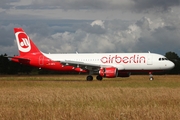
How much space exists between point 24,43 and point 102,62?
39.5 ft

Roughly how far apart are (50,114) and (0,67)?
93.9 m

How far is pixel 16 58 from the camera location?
51500 mm

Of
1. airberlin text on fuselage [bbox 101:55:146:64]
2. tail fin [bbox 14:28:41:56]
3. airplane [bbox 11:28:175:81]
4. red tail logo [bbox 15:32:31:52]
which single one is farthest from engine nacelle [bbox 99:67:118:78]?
red tail logo [bbox 15:32:31:52]

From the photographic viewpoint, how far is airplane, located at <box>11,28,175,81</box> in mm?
46562

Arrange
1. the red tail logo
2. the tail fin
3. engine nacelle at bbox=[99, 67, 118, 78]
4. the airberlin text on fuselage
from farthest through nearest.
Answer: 1. the red tail logo
2. the tail fin
3. the airberlin text on fuselage
4. engine nacelle at bbox=[99, 67, 118, 78]

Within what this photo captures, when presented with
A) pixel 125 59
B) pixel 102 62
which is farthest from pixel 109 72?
pixel 102 62

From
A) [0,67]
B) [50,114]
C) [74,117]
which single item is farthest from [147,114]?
[0,67]

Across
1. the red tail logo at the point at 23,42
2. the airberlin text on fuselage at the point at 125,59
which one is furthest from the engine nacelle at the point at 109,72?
the red tail logo at the point at 23,42

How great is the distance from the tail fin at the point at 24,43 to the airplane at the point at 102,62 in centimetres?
59

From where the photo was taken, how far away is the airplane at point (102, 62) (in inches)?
1833

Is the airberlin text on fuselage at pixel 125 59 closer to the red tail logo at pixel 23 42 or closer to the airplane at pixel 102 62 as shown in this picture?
the airplane at pixel 102 62

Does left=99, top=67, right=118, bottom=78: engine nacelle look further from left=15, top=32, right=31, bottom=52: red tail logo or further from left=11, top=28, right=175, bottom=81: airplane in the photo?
left=15, top=32, right=31, bottom=52: red tail logo

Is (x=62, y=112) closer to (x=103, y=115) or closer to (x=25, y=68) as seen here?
(x=103, y=115)

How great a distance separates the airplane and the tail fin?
1.95ft
